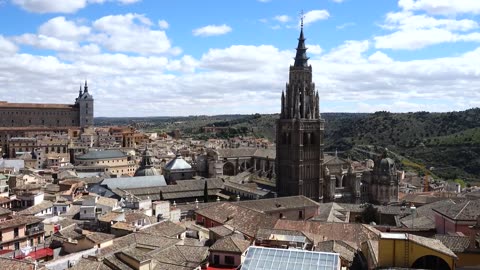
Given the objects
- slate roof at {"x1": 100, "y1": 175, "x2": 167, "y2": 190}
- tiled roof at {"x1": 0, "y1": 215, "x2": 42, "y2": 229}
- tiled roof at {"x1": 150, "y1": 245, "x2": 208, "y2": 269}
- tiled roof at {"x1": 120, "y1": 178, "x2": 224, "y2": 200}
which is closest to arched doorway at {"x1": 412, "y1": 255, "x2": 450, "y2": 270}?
tiled roof at {"x1": 150, "y1": 245, "x2": 208, "y2": 269}

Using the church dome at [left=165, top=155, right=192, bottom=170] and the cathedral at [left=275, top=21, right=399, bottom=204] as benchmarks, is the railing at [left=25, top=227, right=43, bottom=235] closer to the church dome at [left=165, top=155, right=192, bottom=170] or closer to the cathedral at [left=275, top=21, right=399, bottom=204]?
the cathedral at [left=275, top=21, right=399, bottom=204]

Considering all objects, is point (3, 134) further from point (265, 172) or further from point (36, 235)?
point (36, 235)

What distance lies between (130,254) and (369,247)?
Result: 11.2 m

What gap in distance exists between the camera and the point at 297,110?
53375 millimetres

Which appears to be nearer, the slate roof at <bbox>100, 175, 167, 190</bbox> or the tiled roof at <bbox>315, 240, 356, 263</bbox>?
the tiled roof at <bbox>315, 240, 356, 263</bbox>

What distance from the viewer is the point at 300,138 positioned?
5303cm

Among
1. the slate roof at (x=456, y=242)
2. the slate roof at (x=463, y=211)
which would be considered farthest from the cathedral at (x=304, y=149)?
the slate roof at (x=456, y=242)

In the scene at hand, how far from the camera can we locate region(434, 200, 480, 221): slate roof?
26094 mm

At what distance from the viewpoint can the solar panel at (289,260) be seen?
67.3 ft

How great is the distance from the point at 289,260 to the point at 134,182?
34.4 metres

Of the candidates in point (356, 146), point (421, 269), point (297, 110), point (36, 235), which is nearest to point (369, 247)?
point (421, 269)

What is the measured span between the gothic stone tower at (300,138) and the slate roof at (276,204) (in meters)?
10.1

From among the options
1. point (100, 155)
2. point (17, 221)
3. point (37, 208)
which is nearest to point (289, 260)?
point (17, 221)

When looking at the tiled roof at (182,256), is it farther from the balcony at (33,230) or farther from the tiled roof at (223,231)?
the balcony at (33,230)
